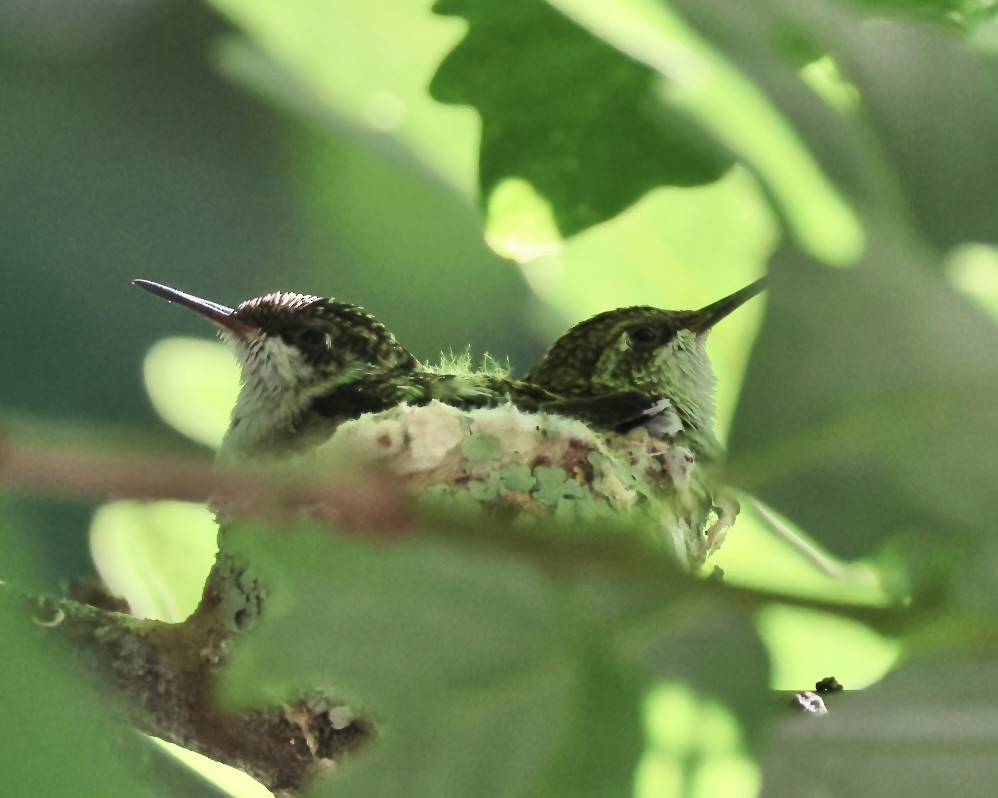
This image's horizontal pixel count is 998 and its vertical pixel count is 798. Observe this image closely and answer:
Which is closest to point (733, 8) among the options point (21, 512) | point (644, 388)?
point (644, 388)

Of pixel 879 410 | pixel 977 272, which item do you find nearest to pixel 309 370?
pixel 879 410

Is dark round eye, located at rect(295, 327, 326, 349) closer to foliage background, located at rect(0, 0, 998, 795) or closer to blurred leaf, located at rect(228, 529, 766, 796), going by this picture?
foliage background, located at rect(0, 0, 998, 795)

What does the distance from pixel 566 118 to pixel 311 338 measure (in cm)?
41

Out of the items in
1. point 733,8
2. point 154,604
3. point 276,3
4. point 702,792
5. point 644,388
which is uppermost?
point 733,8

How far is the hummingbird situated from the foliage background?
0.14 meters

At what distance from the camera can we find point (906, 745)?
100 centimetres

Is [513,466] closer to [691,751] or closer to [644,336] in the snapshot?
[691,751]

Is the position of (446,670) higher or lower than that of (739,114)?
lower

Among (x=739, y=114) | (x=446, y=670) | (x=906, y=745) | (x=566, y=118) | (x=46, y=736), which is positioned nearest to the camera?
(x=46, y=736)

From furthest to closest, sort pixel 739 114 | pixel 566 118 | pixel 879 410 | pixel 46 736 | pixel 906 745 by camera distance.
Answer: pixel 566 118 < pixel 739 114 < pixel 879 410 < pixel 906 745 < pixel 46 736

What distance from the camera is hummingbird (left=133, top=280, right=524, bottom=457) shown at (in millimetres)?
1299

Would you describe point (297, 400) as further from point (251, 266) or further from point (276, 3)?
point (276, 3)

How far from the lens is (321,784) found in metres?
1.00

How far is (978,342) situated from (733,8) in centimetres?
44
